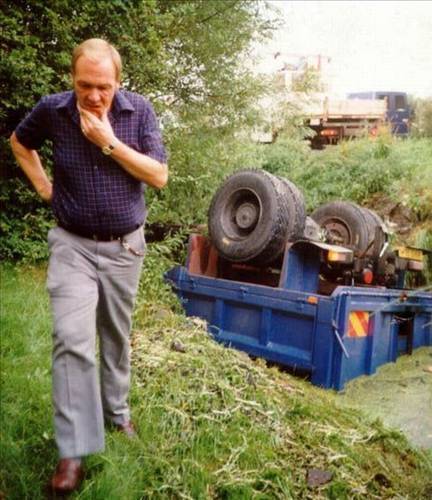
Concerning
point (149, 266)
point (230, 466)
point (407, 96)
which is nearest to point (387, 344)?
point (149, 266)

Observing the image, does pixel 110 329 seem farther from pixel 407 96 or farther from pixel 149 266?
pixel 407 96

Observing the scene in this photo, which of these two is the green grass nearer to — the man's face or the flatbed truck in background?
the man's face

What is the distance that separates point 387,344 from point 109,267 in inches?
140

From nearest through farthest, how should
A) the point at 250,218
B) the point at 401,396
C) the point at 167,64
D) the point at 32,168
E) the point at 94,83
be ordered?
1. the point at 94,83
2. the point at 32,168
3. the point at 401,396
4. the point at 250,218
5. the point at 167,64

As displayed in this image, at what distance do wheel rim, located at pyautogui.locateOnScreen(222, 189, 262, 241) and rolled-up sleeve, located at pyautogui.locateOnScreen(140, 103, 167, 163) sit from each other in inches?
111

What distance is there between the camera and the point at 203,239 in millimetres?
5688

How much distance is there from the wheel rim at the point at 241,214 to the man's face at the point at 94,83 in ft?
9.84

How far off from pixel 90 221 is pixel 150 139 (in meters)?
0.43

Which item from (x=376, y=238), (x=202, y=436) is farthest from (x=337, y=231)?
(x=202, y=436)

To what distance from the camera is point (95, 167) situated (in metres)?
2.23

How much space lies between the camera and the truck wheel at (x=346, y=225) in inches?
231

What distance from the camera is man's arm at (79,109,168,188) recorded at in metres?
2.11

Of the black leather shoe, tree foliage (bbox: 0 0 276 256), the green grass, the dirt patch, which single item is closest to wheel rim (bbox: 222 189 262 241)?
tree foliage (bbox: 0 0 276 256)

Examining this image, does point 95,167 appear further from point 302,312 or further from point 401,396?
point 401,396
